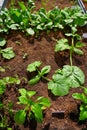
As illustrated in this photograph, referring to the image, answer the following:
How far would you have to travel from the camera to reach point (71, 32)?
3.80 m

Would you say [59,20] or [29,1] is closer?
[59,20]

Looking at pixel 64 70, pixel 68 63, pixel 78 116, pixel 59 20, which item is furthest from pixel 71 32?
pixel 78 116

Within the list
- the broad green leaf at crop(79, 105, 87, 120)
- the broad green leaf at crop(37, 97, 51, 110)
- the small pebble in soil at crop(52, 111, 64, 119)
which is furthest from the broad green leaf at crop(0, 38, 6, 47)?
the broad green leaf at crop(79, 105, 87, 120)

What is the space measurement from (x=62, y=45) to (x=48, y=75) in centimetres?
42

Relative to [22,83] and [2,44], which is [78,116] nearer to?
[22,83]

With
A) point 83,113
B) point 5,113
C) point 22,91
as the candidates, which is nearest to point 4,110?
point 5,113

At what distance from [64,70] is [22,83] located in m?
0.47

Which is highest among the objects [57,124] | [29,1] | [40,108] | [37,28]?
[29,1]

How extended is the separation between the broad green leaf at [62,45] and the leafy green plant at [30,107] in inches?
29.5

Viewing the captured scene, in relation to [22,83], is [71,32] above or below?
above

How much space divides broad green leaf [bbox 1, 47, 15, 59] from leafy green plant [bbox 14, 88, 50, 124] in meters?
0.67

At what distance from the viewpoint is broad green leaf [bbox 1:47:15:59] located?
3549 mm

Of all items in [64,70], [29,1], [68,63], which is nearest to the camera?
[64,70]

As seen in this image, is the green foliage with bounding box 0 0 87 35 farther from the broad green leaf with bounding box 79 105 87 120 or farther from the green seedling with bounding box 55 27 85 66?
the broad green leaf with bounding box 79 105 87 120
